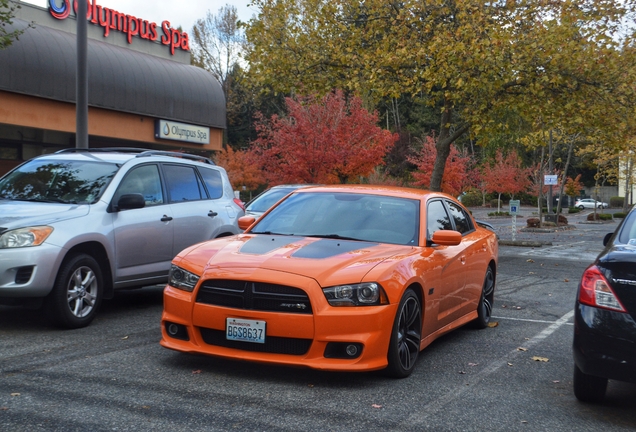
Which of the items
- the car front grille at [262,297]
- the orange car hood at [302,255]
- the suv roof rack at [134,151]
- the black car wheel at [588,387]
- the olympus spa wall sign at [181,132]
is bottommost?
the black car wheel at [588,387]

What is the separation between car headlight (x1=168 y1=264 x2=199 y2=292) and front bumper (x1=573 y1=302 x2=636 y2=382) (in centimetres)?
282

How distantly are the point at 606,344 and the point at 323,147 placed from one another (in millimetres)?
23479

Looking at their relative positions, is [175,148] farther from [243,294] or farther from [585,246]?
[243,294]

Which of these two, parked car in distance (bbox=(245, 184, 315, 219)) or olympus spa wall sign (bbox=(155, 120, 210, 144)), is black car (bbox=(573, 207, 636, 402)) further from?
olympus spa wall sign (bbox=(155, 120, 210, 144))

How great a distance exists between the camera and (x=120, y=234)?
8.37m

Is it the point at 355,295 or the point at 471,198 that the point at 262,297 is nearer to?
the point at 355,295

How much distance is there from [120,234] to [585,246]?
65.6 ft

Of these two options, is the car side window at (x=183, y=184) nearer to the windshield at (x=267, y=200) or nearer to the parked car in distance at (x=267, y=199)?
the parked car in distance at (x=267, y=199)

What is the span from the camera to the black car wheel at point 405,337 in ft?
18.9

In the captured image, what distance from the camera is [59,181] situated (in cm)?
859

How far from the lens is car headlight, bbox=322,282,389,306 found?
555 cm

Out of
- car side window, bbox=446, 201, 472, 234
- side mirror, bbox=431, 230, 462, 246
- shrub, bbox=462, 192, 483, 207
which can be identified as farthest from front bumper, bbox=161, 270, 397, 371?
shrub, bbox=462, 192, 483, 207

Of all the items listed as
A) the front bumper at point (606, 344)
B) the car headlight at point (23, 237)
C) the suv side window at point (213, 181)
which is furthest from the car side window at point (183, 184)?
the front bumper at point (606, 344)

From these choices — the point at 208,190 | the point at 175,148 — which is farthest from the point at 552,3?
the point at 175,148
